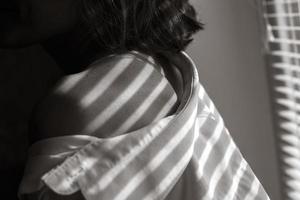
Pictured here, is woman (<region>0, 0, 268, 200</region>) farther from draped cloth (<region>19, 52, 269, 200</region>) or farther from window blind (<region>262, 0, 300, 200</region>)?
window blind (<region>262, 0, 300, 200</region>)

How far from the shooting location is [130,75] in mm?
700

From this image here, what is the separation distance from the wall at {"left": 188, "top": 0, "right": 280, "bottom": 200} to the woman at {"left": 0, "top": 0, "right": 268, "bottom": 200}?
320 millimetres

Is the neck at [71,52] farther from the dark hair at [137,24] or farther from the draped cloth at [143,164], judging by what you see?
the draped cloth at [143,164]

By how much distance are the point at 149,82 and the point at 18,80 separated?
27cm

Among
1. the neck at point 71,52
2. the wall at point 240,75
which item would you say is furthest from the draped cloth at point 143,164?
the wall at point 240,75

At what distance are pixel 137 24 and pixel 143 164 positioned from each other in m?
0.24

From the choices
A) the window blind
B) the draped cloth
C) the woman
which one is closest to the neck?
the woman

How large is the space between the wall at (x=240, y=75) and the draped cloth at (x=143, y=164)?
1.20ft

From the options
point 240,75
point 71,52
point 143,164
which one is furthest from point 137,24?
point 240,75

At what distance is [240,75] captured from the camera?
47.5 inches

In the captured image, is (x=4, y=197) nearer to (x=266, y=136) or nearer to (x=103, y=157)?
(x=103, y=157)

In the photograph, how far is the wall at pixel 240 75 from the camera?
45.3 inches

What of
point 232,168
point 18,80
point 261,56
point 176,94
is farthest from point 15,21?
point 261,56

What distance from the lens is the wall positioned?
3.78ft
